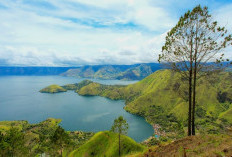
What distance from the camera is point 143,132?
5207 inches

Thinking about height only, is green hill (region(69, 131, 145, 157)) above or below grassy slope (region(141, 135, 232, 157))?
below

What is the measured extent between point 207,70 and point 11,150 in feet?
182

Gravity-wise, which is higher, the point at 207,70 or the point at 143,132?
the point at 207,70

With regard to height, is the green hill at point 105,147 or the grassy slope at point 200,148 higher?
the grassy slope at point 200,148

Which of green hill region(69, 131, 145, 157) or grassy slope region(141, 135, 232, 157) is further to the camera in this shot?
green hill region(69, 131, 145, 157)

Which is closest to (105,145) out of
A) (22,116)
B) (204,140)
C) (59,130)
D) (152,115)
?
(59,130)

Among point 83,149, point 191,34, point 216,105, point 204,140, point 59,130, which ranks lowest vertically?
point 216,105

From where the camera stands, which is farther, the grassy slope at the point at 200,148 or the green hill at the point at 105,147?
the green hill at the point at 105,147

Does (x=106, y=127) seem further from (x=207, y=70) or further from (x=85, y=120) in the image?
(x=207, y=70)

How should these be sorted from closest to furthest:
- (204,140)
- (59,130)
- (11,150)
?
(204,140)
(11,150)
(59,130)

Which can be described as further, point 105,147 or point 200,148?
point 105,147

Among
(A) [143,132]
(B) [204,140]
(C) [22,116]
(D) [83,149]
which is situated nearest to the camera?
(B) [204,140]

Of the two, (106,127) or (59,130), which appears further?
(106,127)

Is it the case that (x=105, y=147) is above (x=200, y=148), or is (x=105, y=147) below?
below
